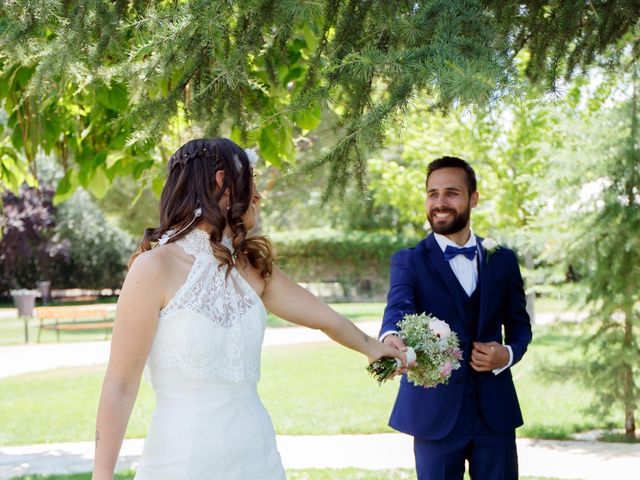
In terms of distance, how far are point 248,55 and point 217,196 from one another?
34.9 inches

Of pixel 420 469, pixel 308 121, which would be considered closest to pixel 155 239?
pixel 420 469

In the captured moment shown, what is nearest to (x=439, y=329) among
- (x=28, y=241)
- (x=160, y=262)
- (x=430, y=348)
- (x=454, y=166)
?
(x=430, y=348)

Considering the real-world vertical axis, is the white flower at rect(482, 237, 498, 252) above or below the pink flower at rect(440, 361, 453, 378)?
above

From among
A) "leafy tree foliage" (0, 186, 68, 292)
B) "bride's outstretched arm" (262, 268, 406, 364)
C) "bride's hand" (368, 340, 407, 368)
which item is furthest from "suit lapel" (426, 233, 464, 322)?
"leafy tree foliage" (0, 186, 68, 292)

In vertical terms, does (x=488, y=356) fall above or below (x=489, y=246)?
below

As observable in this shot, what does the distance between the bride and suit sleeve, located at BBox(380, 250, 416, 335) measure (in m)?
1.10

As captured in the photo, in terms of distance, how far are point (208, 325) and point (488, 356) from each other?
149 cm

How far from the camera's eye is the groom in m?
3.69

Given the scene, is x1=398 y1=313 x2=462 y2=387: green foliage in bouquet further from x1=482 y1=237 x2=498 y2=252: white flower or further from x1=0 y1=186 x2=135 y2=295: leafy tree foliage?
x1=0 y1=186 x2=135 y2=295: leafy tree foliage

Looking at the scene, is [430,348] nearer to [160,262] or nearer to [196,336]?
[196,336]

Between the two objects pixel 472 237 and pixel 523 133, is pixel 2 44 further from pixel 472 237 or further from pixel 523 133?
pixel 523 133

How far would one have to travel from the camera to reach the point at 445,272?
3824mm

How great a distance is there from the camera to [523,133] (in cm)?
1611

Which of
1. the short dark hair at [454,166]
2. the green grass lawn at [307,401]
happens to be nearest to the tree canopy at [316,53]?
the short dark hair at [454,166]
